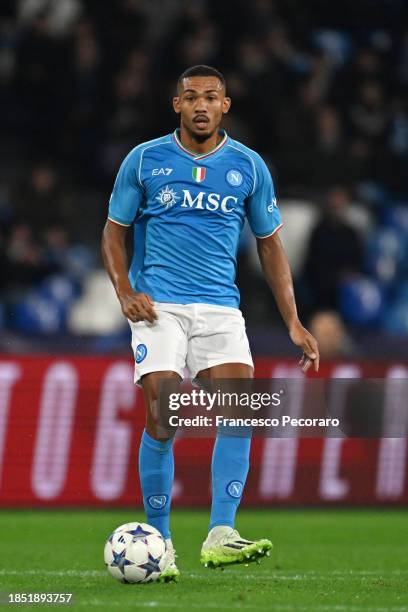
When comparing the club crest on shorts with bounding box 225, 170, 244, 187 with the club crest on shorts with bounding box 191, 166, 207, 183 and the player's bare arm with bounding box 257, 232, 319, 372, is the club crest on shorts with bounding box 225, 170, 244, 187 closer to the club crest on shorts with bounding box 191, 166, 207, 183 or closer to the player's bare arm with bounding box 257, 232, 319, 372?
the club crest on shorts with bounding box 191, 166, 207, 183

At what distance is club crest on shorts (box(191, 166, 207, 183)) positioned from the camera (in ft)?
22.7

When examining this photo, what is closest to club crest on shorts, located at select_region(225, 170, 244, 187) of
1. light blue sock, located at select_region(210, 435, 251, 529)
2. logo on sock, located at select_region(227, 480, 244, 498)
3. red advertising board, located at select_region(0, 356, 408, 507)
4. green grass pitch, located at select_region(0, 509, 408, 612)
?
light blue sock, located at select_region(210, 435, 251, 529)

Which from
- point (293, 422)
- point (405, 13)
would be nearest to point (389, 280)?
point (405, 13)

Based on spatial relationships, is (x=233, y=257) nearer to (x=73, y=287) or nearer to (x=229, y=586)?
(x=229, y=586)

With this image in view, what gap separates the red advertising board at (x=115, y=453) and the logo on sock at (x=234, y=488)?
14.9 feet

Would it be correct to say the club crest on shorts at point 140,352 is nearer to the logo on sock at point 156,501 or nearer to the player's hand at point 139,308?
the player's hand at point 139,308

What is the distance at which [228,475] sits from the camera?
22.5 feet

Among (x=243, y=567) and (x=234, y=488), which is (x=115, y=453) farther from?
(x=234, y=488)

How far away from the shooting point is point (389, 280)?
45.0 ft

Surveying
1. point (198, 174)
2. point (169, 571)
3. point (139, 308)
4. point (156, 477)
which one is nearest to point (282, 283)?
point (198, 174)

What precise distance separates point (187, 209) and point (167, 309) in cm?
46

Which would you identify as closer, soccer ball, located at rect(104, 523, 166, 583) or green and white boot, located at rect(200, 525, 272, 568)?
soccer ball, located at rect(104, 523, 166, 583)

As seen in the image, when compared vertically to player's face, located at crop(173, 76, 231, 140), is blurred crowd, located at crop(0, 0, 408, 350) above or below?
above

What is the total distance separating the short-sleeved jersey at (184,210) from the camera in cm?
692
